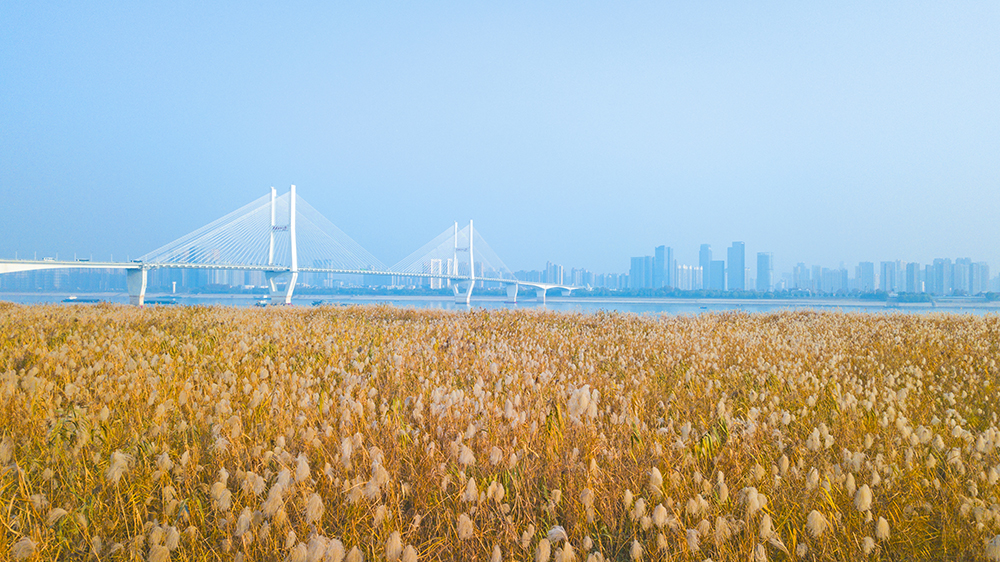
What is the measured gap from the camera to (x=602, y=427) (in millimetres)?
2820

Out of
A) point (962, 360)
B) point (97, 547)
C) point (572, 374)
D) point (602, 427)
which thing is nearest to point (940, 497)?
point (602, 427)

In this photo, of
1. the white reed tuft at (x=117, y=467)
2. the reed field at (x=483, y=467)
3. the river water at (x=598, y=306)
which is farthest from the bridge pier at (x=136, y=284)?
the white reed tuft at (x=117, y=467)

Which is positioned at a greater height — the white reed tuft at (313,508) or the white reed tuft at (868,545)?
the white reed tuft at (313,508)

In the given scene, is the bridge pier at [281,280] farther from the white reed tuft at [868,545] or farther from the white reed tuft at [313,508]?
the white reed tuft at [868,545]

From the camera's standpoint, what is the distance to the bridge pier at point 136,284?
27987 millimetres

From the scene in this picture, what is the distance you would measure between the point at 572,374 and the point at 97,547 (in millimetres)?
3165

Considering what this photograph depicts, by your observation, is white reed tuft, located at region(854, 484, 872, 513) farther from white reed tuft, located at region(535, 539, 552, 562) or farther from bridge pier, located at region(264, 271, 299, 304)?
bridge pier, located at region(264, 271, 299, 304)

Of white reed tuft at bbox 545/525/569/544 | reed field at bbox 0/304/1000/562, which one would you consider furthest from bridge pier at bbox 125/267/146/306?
white reed tuft at bbox 545/525/569/544

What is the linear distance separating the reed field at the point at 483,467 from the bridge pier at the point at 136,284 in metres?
28.2

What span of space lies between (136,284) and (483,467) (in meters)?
32.6

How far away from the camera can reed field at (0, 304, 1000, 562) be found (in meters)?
1.62

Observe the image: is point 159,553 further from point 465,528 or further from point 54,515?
point 465,528

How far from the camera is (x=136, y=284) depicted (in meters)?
28.2

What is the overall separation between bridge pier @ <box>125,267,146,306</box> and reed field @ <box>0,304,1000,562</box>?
28238mm
